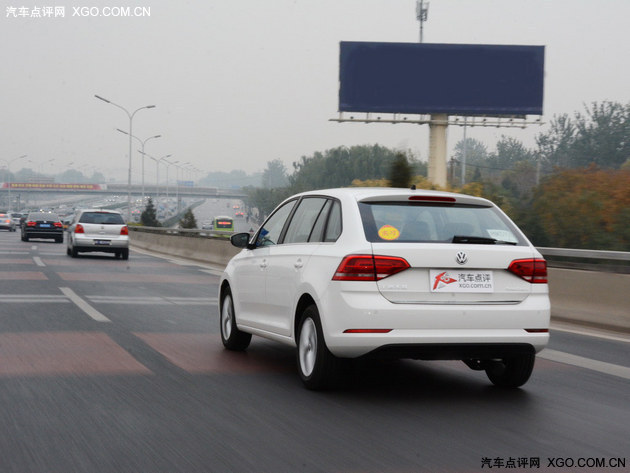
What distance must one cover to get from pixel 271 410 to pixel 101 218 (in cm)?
2533

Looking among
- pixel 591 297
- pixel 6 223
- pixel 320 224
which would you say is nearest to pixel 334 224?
pixel 320 224

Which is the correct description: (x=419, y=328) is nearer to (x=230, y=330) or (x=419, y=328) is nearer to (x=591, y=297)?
(x=230, y=330)

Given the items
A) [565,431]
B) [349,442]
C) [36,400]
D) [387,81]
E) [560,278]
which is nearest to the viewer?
[349,442]

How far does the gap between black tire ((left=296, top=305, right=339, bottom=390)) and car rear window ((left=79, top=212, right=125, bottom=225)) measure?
78.5 feet

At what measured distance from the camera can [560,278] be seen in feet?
45.3

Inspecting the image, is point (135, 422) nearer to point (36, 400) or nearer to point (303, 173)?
point (36, 400)

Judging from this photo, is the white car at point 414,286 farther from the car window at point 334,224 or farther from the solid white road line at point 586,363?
the solid white road line at point 586,363

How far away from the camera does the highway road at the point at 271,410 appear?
5.20 m

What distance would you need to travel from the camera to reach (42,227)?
1805 inches

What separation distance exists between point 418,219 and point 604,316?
650 cm

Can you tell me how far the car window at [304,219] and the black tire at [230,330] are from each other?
145 centimetres

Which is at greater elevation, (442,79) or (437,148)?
(442,79)

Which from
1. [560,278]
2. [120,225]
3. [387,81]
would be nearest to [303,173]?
[387,81]

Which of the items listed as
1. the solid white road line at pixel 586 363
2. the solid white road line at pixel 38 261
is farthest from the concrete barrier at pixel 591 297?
the solid white road line at pixel 38 261
